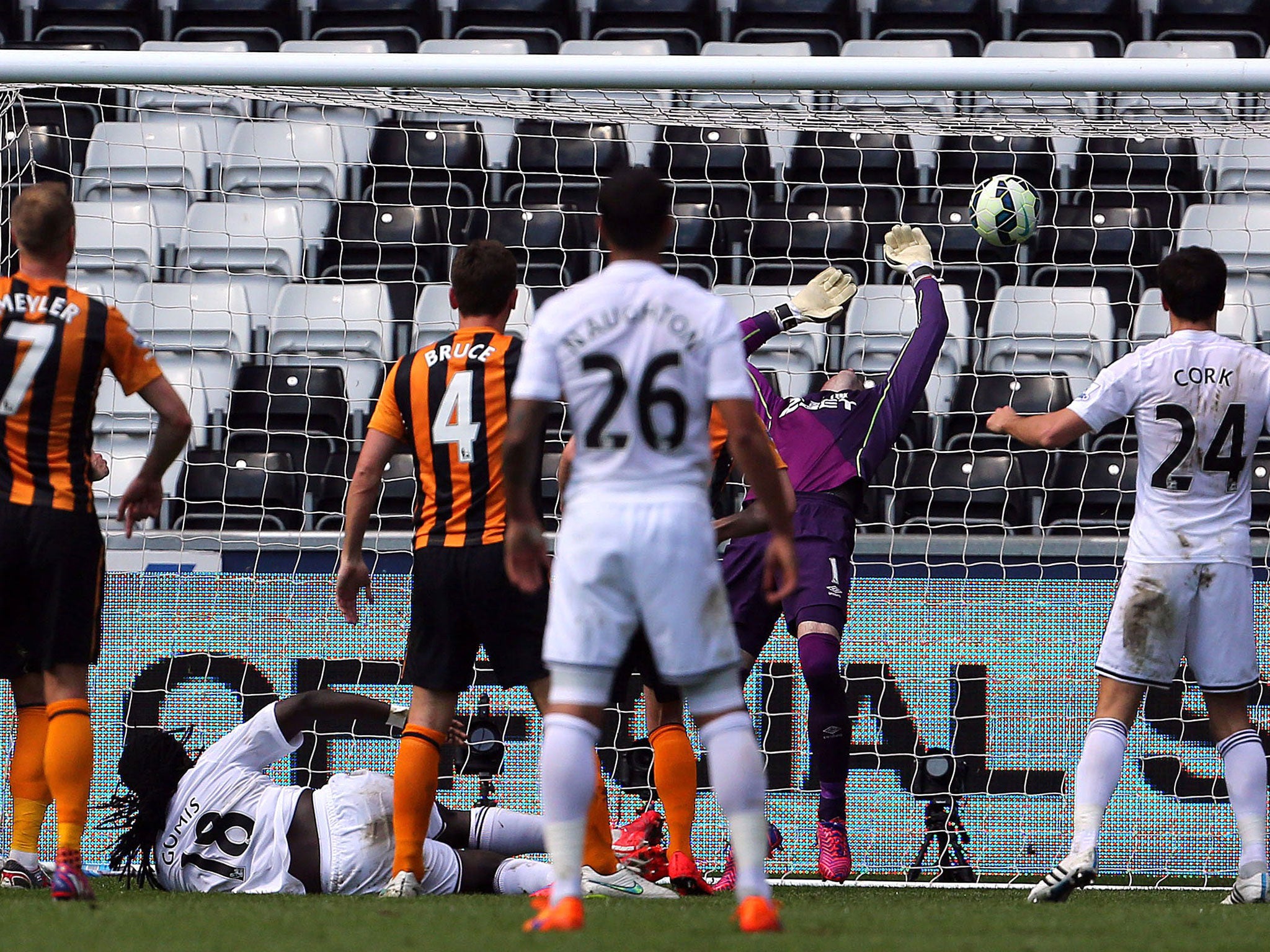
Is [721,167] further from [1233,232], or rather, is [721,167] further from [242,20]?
[242,20]

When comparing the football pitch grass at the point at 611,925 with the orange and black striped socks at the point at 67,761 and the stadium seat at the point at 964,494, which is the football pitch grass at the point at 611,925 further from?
the stadium seat at the point at 964,494

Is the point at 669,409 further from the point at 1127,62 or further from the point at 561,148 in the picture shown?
the point at 561,148

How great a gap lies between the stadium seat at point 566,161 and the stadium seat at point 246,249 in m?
1.29

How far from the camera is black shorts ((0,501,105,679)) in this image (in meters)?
4.83

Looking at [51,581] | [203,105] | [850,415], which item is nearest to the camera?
[51,581]

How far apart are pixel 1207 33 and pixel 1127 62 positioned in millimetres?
5234

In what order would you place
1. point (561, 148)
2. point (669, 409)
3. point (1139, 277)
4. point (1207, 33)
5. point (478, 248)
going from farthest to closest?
point (1207, 33) → point (561, 148) → point (1139, 277) → point (478, 248) → point (669, 409)

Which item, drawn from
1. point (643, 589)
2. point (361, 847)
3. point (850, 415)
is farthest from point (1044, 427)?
point (361, 847)

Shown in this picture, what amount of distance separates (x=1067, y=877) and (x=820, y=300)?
2457mm

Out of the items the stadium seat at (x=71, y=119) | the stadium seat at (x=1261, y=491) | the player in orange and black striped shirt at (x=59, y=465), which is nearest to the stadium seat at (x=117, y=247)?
the stadium seat at (x=71, y=119)

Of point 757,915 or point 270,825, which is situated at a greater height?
point 757,915

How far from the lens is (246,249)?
345 inches

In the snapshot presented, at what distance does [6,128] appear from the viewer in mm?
7770

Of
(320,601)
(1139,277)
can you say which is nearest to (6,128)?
(320,601)
